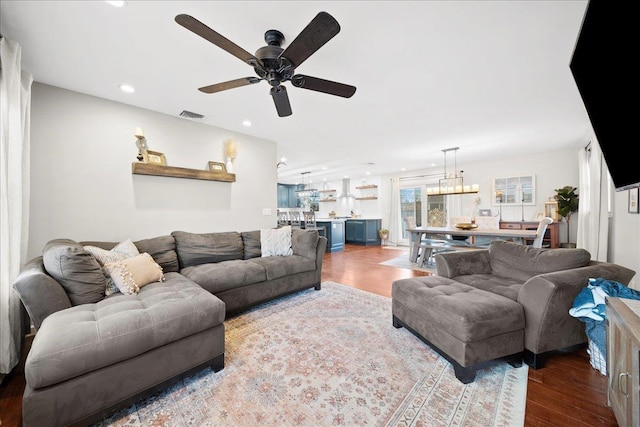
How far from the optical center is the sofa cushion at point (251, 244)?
139 inches

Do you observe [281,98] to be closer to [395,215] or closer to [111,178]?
[111,178]

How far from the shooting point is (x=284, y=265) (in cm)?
310

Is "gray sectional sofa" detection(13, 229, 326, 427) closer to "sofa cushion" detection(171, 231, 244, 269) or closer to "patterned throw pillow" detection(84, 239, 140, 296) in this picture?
"patterned throw pillow" detection(84, 239, 140, 296)

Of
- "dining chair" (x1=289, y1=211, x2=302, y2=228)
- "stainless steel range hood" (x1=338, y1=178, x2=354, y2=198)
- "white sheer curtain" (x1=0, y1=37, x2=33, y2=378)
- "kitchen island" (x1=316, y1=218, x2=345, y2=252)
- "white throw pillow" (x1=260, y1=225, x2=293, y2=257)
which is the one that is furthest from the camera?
"stainless steel range hood" (x1=338, y1=178, x2=354, y2=198)

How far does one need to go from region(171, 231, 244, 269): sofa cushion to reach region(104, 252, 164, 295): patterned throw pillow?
58 cm

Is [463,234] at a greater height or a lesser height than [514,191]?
lesser

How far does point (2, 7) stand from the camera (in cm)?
157

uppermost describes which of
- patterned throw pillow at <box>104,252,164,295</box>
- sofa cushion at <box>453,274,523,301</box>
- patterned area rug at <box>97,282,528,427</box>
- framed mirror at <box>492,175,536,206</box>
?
framed mirror at <box>492,175,536,206</box>

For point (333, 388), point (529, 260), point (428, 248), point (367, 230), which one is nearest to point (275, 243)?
point (333, 388)

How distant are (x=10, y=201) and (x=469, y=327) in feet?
10.9

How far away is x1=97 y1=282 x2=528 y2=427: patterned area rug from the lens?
1361 mm

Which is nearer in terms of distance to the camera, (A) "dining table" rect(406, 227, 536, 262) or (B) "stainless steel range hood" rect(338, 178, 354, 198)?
(A) "dining table" rect(406, 227, 536, 262)

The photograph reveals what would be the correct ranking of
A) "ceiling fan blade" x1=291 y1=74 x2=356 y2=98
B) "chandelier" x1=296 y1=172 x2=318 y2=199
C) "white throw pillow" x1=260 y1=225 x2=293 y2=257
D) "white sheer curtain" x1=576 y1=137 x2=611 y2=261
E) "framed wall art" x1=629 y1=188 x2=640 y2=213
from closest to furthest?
"ceiling fan blade" x1=291 y1=74 x2=356 y2=98 < "framed wall art" x1=629 y1=188 x2=640 y2=213 < "white sheer curtain" x1=576 y1=137 x2=611 y2=261 < "white throw pillow" x1=260 y1=225 x2=293 y2=257 < "chandelier" x1=296 y1=172 x2=318 y2=199

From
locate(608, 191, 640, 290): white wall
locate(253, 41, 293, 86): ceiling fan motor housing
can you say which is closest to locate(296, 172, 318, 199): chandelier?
locate(253, 41, 293, 86): ceiling fan motor housing
